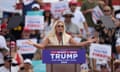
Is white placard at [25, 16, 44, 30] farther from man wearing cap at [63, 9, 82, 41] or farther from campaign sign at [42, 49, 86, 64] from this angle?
campaign sign at [42, 49, 86, 64]

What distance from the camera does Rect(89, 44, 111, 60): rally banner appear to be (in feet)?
35.7

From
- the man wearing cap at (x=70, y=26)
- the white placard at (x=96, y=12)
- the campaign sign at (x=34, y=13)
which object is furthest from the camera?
the white placard at (x=96, y=12)

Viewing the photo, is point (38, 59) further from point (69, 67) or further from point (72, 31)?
point (69, 67)

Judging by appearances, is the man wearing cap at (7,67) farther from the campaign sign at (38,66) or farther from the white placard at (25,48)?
the white placard at (25,48)

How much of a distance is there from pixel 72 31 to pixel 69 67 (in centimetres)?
332

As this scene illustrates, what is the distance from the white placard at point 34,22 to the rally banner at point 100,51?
1754mm

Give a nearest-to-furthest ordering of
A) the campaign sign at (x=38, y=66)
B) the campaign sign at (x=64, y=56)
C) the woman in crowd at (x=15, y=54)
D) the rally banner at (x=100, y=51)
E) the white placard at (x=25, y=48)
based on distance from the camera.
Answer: the campaign sign at (x=64, y=56)
the campaign sign at (x=38, y=66)
the rally banner at (x=100, y=51)
the woman in crowd at (x=15, y=54)
the white placard at (x=25, y=48)

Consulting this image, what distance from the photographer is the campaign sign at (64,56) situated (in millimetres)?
8820

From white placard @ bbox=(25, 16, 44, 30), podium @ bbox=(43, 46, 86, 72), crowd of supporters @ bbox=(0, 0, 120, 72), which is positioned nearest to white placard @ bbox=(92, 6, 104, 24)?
crowd of supporters @ bbox=(0, 0, 120, 72)

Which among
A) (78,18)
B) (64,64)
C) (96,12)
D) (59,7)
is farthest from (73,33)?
(64,64)

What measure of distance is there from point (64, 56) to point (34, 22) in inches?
142

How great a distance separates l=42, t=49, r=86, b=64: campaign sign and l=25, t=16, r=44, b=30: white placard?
3549 millimetres

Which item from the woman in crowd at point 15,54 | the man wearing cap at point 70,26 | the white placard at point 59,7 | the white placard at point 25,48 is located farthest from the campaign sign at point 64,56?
the white placard at point 59,7

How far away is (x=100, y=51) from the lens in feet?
35.9
